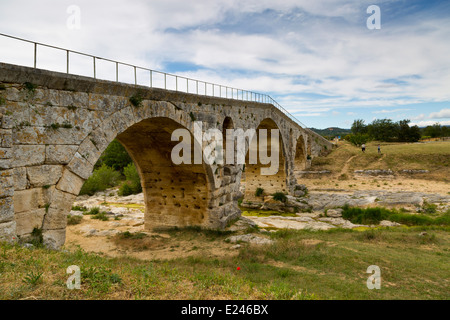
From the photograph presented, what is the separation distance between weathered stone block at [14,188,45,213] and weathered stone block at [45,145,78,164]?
0.85 metres

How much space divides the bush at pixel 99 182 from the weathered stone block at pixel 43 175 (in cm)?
2526

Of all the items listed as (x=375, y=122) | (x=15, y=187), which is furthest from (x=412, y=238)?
(x=375, y=122)

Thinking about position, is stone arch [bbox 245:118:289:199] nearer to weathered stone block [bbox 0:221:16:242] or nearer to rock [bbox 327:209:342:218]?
→ rock [bbox 327:209:342:218]

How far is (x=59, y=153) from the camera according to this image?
27.5ft

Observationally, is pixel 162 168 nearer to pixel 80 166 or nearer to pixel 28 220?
pixel 80 166

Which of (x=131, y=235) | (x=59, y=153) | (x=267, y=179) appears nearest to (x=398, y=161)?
(x=267, y=179)

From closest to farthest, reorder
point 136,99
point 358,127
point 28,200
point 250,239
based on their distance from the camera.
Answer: point 28,200 → point 136,99 → point 250,239 → point 358,127

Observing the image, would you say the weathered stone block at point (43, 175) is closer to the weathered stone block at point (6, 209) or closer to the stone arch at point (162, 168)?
the weathered stone block at point (6, 209)

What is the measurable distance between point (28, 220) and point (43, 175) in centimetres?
118

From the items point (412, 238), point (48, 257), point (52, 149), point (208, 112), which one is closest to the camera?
point (48, 257)
